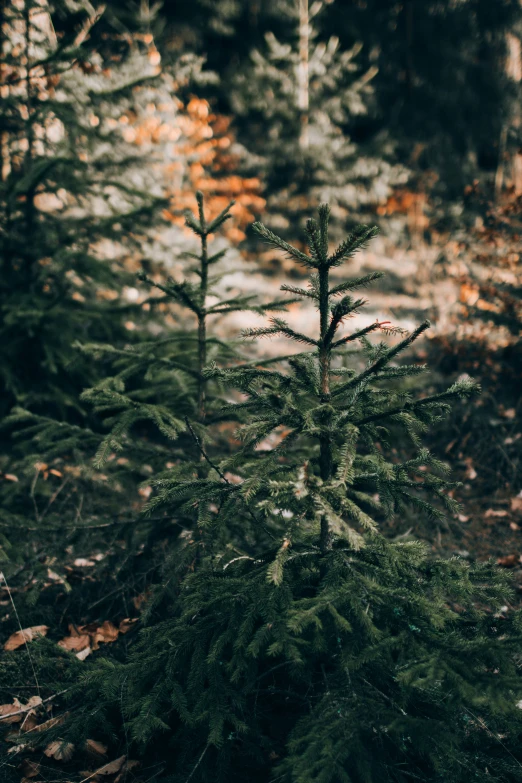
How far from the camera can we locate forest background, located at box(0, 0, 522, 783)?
267 centimetres

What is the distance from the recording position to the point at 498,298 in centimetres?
475

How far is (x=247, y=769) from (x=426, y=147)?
10814mm

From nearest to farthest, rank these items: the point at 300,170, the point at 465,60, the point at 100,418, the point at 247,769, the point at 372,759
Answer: the point at 372,759 → the point at 247,769 → the point at 100,418 → the point at 300,170 → the point at 465,60

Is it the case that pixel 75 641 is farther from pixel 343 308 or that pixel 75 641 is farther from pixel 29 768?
pixel 343 308

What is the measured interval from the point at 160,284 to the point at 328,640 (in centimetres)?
173

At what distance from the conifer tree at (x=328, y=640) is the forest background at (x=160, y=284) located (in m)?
0.22

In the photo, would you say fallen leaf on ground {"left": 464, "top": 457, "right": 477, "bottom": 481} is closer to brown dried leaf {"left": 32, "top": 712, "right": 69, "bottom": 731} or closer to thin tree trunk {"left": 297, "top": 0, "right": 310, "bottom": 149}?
brown dried leaf {"left": 32, "top": 712, "right": 69, "bottom": 731}

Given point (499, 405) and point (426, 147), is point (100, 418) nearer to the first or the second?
point (499, 405)

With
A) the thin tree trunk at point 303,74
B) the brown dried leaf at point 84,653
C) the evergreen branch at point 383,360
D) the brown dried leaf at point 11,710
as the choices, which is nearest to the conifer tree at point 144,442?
the brown dried leaf at point 84,653

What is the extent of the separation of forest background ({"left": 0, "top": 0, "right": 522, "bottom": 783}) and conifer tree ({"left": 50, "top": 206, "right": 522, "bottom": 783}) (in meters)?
0.22

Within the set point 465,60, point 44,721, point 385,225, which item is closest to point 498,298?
point 44,721

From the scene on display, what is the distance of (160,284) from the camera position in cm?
257

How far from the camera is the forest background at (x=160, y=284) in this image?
8.75 ft

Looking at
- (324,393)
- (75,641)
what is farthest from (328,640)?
(75,641)
